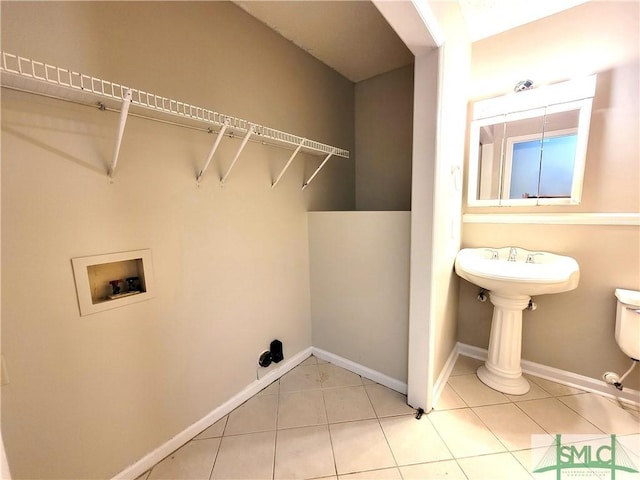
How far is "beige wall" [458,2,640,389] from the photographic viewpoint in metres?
1.39

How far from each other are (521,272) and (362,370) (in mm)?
1182

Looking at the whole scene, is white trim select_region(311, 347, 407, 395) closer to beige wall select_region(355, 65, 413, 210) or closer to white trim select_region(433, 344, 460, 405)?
white trim select_region(433, 344, 460, 405)

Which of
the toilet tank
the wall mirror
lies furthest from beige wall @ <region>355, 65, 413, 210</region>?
the toilet tank

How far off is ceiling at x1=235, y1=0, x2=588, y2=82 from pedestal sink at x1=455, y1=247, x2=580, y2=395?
1442mm

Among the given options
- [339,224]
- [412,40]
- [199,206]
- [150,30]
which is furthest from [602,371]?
[150,30]

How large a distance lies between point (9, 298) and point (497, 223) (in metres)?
2.49

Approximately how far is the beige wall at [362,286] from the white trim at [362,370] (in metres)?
0.03

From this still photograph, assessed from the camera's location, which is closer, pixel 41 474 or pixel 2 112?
pixel 2 112

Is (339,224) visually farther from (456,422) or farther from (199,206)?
(456,422)

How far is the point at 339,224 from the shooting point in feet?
5.90

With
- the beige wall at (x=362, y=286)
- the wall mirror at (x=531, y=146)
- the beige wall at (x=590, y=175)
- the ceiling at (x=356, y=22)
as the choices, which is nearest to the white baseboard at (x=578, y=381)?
the beige wall at (x=590, y=175)

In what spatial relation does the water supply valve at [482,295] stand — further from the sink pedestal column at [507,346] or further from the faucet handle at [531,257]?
the faucet handle at [531,257]

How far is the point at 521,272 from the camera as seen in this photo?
1.36 m

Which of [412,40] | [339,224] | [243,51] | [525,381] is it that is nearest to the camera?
[412,40]
